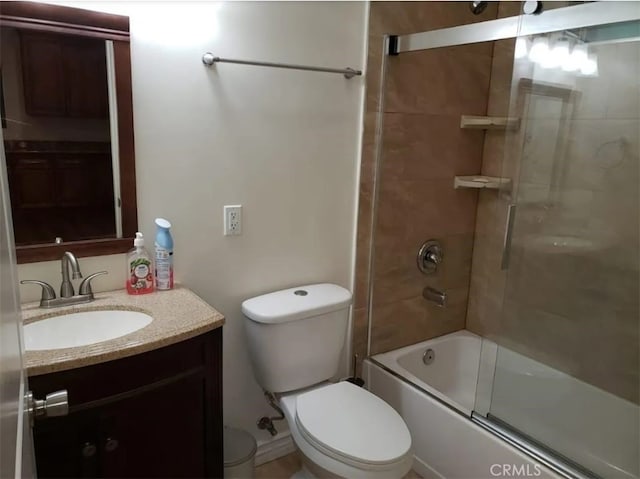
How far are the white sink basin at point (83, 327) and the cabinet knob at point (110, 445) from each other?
0.29 meters

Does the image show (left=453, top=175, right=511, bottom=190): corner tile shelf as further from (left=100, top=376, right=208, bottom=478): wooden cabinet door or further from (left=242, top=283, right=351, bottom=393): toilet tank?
(left=100, top=376, right=208, bottom=478): wooden cabinet door

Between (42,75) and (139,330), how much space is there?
0.80 meters

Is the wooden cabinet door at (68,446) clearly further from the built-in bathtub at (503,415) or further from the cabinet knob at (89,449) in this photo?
the built-in bathtub at (503,415)

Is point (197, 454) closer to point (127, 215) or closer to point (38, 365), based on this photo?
point (38, 365)

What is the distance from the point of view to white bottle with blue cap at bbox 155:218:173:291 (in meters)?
1.65

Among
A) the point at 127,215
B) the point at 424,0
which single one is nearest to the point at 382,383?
the point at 127,215

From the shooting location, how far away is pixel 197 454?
4.91ft

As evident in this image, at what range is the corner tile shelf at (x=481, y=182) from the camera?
236 centimetres

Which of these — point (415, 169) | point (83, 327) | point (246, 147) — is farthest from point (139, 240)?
point (415, 169)

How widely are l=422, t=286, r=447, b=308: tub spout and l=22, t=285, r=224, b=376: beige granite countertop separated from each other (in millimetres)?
1281

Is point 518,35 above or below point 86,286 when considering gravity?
above

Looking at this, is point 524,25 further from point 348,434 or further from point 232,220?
point 348,434

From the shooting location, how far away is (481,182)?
2365 mm

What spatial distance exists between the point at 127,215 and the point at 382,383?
137 cm
